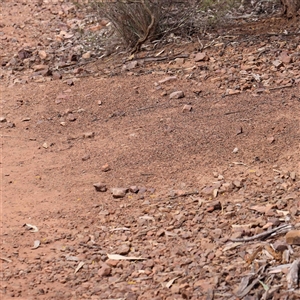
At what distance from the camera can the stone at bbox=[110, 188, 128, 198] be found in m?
4.18

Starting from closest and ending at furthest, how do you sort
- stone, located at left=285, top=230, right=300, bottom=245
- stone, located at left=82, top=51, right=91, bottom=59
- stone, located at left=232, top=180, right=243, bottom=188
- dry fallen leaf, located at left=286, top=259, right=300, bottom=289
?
1. dry fallen leaf, located at left=286, top=259, right=300, bottom=289
2. stone, located at left=285, top=230, right=300, bottom=245
3. stone, located at left=232, top=180, right=243, bottom=188
4. stone, located at left=82, top=51, right=91, bottom=59

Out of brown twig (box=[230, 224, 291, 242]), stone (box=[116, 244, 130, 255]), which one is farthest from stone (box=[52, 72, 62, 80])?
brown twig (box=[230, 224, 291, 242])

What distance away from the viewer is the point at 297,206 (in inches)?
146

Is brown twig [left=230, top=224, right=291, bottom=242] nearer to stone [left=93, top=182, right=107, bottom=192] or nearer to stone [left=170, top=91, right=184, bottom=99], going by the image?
stone [left=93, top=182, right=107, bottom=192]

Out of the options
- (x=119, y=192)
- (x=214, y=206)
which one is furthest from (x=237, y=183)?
(x=119, y=192)

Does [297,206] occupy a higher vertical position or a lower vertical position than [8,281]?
lower

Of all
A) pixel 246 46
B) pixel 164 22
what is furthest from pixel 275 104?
pixel 164 22

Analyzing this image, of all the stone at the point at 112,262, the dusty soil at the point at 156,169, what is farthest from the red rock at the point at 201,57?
the stone at the point at 112,262

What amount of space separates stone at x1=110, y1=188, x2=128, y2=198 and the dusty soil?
2 cm

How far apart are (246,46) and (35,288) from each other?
3.58 m

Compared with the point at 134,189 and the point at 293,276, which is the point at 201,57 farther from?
the point at 293,276

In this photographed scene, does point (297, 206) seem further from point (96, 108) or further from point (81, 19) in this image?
point (81, 19)

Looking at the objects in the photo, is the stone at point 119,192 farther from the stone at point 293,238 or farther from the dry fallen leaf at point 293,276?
the dry fallen leaf at point 293,276

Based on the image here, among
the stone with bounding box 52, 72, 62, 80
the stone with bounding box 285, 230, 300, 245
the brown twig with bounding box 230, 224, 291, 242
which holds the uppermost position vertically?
the stone with bounding box 52, 72, 62, 80
